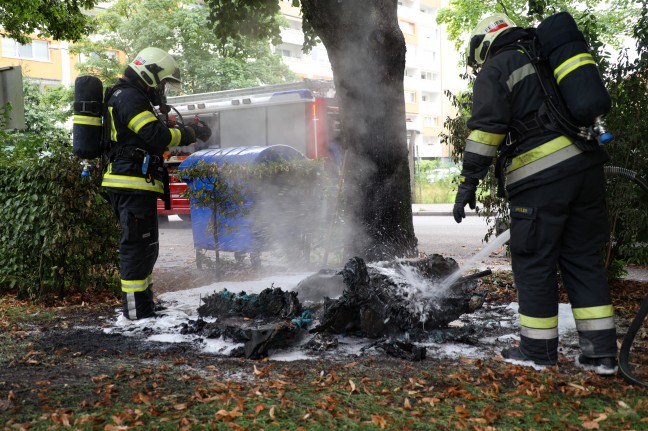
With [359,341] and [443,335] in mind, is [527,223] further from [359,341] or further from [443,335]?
[359,341]

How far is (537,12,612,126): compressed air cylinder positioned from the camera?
349cm

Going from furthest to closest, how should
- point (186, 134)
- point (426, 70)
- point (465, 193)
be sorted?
1. point (426, 70)
2. point (186, 134)
3. point (465, 193)

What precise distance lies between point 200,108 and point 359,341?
13396 millimetres

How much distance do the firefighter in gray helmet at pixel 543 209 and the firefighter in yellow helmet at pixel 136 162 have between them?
285 cm

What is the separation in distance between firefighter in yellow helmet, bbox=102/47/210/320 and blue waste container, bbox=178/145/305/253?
2079mm

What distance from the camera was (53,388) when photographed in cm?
323

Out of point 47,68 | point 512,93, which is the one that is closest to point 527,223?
point 512,93

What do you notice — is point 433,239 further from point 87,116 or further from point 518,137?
point 518,137

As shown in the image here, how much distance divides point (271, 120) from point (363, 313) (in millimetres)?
11552

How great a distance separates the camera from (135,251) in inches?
207

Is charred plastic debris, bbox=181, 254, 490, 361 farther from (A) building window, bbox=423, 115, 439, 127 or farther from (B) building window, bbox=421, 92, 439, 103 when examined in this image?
(B) building window, bbox=421, 92, 439, 103

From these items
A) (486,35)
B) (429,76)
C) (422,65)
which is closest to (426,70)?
(422,65)

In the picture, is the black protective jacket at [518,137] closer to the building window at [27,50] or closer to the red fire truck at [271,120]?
the red fire truck at [271,120]

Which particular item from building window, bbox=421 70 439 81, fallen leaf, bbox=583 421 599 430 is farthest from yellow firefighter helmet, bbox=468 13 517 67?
building window, bbox=421 70 439 81
